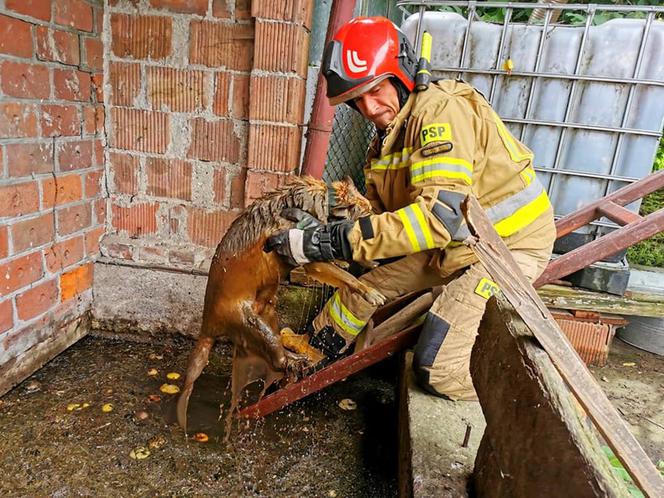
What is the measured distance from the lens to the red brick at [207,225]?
12.2 ft

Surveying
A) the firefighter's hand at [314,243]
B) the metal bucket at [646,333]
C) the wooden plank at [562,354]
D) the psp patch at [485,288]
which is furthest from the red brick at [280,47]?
the metal bucket at [646,333]

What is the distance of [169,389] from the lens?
329 cm

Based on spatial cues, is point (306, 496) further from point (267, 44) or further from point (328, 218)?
point (267, 44)

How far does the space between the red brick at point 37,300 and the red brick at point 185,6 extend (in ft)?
6.75

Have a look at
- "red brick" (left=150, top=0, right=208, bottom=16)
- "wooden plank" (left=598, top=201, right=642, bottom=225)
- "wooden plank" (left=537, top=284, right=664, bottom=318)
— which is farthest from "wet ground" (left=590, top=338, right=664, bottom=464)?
"red brick" (left=150, top=0, right=208, bottom=16)

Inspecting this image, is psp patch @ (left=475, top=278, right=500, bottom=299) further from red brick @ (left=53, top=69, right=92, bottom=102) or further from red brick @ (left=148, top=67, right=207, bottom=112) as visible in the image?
red brick @ (left=53, top=69, right=92, bottom=102)

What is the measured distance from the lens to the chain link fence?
13.3 ft

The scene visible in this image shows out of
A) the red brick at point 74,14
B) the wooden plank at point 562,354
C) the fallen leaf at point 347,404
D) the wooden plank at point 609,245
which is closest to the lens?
the wooden plank at point 562,354

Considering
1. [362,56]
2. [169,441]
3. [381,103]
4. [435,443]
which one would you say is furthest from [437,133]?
[169,441]

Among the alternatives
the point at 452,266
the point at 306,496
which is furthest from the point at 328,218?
the point at 306,496

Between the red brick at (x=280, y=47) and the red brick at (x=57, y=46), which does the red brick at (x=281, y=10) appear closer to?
the red brick at (x=280, y=47)

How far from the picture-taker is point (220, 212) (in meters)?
3.70

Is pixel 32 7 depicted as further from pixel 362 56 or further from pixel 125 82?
pixel 362 56

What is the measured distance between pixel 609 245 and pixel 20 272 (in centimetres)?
355
